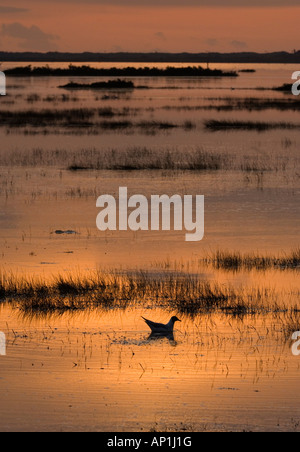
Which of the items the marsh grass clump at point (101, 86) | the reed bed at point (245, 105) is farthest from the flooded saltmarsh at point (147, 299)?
the marsh grass clump at point (101, 86)

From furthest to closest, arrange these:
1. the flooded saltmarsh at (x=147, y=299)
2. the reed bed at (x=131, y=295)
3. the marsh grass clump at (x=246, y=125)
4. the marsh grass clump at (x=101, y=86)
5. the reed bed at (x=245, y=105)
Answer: the marsh grass clump at (x=101, y=86)
the reed bed at (x=245, y=105)
the marsh grass clump at (x=246, y=125)
the reed bed at (x=131, y=295)
the flooded saltmarsh at (x=147, y=299)

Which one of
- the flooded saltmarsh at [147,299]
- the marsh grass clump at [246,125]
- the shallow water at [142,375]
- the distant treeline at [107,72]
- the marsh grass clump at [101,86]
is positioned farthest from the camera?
the distant treeline at [107,72]

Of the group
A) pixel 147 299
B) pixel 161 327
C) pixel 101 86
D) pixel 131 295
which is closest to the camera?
pixel 161 327

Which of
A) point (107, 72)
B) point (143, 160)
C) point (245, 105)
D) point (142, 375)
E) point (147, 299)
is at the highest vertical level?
point (107, 72)

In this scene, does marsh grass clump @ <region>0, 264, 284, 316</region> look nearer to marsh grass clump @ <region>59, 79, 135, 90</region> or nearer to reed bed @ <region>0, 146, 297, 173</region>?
reed bed @ <region>0, 146, 297, 173</region>

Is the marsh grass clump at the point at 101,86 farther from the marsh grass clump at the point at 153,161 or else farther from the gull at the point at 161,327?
the gull at the point at 161,327

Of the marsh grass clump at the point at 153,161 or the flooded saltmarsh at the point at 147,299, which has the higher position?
the marsh grass clump at the point at 153,161

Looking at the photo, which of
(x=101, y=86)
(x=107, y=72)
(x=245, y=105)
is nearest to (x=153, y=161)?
(x=245, y=105)

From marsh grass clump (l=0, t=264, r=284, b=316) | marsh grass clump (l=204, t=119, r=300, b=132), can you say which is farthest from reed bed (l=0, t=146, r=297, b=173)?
marsh grass clump (l=0, t=264, r=284, b=316)

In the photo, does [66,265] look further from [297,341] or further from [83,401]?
[83,401]

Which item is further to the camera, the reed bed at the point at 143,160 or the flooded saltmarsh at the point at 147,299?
the reed bed at the point at 143,160

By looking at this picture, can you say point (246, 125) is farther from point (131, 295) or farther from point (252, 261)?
point (131, 295)

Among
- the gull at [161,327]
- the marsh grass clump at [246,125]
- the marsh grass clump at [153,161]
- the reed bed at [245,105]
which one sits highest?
the reed bed at [245,105]

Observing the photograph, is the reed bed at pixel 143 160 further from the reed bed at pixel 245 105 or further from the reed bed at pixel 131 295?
the reed bed at pixel 245 105
